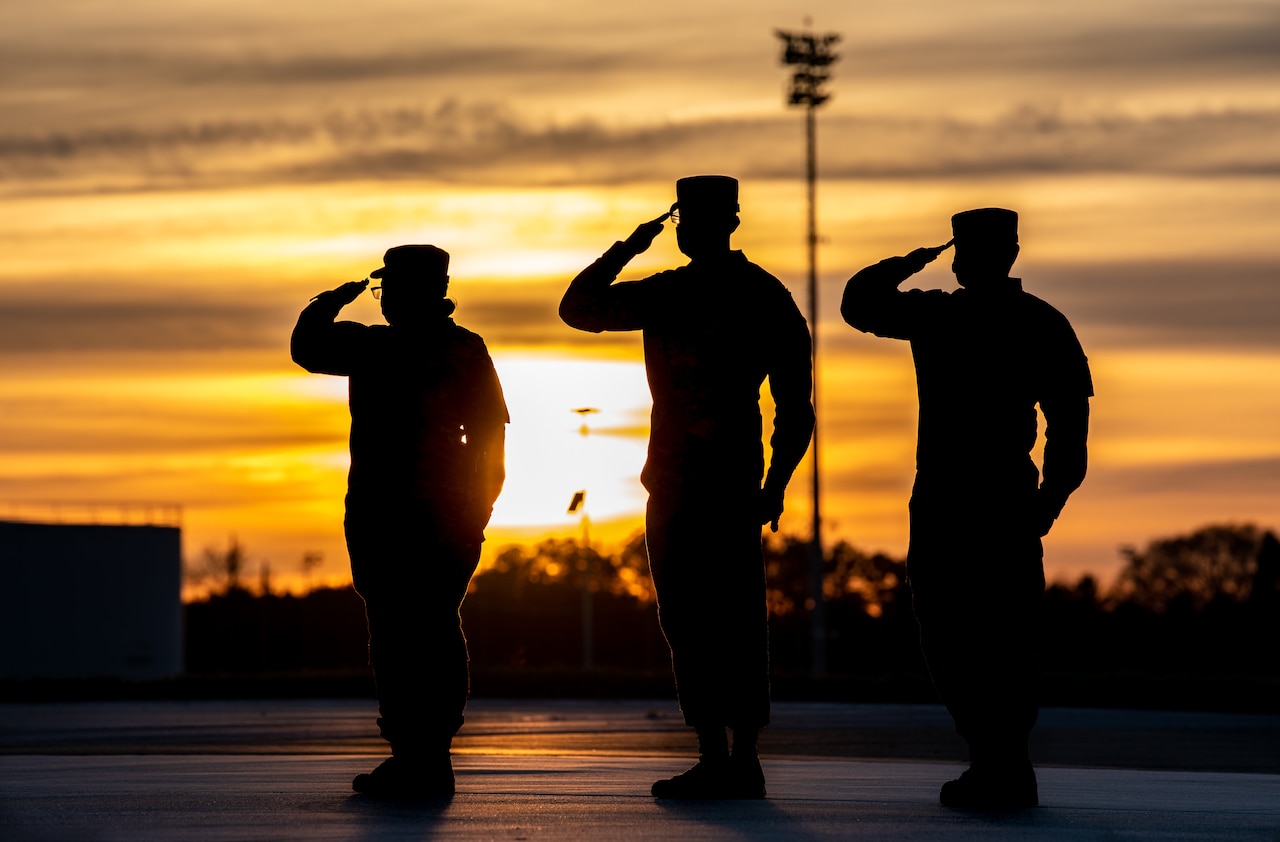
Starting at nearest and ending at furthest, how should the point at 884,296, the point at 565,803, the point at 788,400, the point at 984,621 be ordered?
1. the point at 565,803
2. the point at 984,621
3. the point at 884,296
4. the point at 788,400

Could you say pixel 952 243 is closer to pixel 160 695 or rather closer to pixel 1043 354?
pixel 1043 354

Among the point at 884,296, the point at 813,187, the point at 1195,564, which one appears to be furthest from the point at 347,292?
the point at 1195,564

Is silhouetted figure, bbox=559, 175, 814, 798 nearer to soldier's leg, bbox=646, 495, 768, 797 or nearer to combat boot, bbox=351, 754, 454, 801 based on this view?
soldier's leg, bbox=646, 495, 768, 797

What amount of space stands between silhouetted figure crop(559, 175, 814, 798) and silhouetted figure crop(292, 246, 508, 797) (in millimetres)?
634

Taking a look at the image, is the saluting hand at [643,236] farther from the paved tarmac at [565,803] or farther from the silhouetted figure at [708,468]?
the paved tarmac at [565,803]

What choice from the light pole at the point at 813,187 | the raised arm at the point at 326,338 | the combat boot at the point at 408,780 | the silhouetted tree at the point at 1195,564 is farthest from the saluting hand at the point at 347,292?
the silhouetted tree at the point at 1195,564

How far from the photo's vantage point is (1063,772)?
491 inches

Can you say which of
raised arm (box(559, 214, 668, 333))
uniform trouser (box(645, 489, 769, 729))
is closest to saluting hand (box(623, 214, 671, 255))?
raised arm (box(559, 214, 668, 333))

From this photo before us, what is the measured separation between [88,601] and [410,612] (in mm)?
55306

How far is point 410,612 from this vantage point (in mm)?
8914

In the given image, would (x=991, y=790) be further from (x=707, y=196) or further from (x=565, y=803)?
(x=707, y=196)

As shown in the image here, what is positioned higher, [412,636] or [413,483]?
[413,483]

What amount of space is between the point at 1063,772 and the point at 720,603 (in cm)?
447

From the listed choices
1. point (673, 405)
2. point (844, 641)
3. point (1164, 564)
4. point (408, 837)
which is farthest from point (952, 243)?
point (1164, 564)
